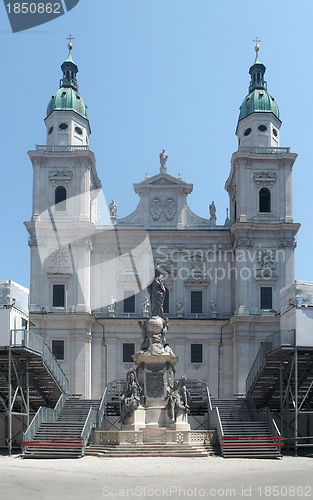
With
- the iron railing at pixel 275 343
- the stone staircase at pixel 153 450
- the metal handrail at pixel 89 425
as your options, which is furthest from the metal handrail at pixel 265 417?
the metal handrail at pixel 89 425

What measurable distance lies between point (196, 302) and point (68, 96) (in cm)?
1925

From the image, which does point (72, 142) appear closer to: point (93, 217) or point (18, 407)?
point (93, 217)

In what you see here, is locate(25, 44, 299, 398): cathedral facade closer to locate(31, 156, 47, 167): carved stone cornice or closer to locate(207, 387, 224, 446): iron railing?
locate(31, 156, 47, 167): carved stone cornice

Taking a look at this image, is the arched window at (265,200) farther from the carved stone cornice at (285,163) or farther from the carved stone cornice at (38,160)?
the carved stone cornice at (38,160)

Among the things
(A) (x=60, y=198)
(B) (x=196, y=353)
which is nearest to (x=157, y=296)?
(B) (x=196, y=353)

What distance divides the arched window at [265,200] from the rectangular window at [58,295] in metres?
16.1

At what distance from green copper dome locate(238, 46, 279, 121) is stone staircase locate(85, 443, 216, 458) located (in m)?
33.8

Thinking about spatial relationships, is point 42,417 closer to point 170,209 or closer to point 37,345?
point 37,345

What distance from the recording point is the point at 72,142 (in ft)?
184

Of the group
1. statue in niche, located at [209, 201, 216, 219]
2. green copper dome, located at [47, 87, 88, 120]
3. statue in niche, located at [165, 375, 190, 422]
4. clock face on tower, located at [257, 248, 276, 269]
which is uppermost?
green copper dome, located at [47, 87, 88, 120]

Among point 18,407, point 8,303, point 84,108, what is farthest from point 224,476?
point 84,108

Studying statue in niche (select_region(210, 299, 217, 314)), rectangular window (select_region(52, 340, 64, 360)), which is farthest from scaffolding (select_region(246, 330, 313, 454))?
rectangular window (select_region(52, 340, 64, 360))

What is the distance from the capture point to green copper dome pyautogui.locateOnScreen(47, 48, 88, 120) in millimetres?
57250

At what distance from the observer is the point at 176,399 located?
32.5 meters
